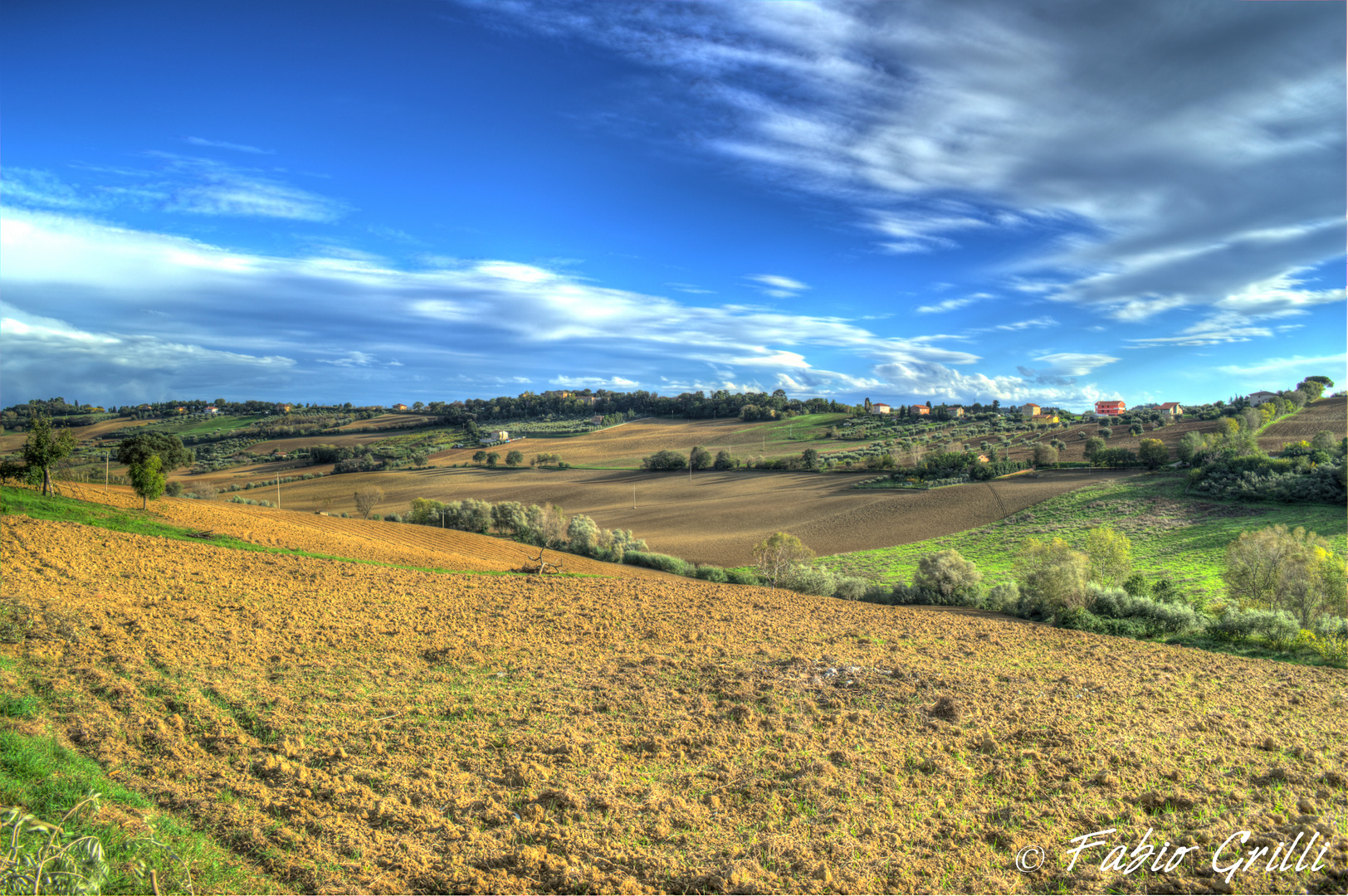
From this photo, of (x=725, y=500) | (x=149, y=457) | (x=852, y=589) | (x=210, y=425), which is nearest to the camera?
(x=852, y=589)

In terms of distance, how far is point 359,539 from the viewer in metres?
26.8

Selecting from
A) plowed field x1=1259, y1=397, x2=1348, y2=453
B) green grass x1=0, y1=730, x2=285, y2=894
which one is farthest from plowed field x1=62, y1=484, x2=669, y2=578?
plowed field x1=1259, y1=397, x2=1348, y2=453

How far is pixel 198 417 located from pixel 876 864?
12401 cm

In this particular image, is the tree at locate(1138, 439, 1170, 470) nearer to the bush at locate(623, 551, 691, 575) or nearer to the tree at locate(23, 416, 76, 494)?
the bush at locate(623, 551, 691, 575)

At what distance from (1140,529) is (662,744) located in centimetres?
4190

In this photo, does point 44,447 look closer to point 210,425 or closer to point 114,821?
point 114,821

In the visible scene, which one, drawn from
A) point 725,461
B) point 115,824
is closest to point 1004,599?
point 115,824

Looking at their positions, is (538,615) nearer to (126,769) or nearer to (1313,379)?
(126,769)

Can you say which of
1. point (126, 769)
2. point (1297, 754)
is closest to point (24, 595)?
point (126, 769)

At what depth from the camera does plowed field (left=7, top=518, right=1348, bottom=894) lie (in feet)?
20.4

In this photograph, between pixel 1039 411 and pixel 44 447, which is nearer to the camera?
pixel 44 447

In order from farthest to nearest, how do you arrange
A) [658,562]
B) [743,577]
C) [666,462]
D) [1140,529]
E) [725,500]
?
1. [666,462]
2. [725,500]
3. [1140,529]
4. [658,562]
5. [743,577]

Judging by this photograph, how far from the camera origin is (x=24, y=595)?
1224 centimetres

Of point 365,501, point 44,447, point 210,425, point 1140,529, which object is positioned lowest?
point 1140,529
